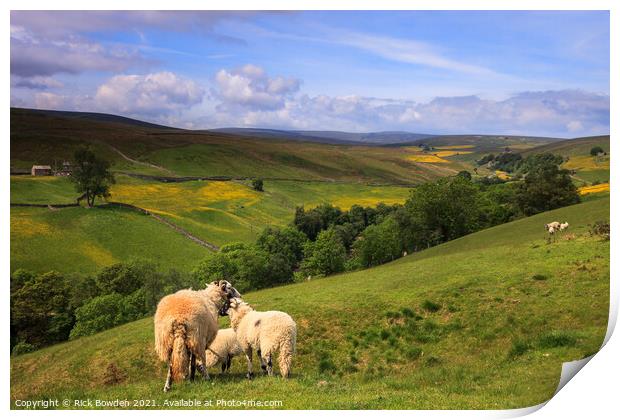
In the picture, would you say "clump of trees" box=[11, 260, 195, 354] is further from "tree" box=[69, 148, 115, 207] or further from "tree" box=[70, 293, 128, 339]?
"tree" box=[69, 148, 115, 207]

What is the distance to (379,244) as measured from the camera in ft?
162

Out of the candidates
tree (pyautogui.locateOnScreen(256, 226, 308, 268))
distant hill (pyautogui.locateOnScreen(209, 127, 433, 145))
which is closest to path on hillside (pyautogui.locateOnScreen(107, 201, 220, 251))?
distant hill (pyautogui.locateOnScreen(209, 127, 433, 145))

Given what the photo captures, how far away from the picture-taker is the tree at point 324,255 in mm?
45719

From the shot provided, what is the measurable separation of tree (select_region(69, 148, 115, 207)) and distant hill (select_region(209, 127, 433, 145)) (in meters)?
5.36

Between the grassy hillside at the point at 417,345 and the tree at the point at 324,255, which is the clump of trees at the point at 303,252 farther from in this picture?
the grassy hillside at the point at 417,345

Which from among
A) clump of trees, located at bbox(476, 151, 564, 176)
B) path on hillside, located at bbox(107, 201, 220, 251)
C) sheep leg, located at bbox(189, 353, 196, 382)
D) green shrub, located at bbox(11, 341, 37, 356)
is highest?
clump of trees, located at bbox(476, 151, 564, 176)

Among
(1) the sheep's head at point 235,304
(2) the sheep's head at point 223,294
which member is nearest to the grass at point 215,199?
(2) the sheep's head at point 223,294

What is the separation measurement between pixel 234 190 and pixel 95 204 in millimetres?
7411

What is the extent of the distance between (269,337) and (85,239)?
1250 centimetres

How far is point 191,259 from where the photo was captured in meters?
25.2

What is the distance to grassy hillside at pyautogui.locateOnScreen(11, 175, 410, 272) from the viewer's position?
1767 centimetres
